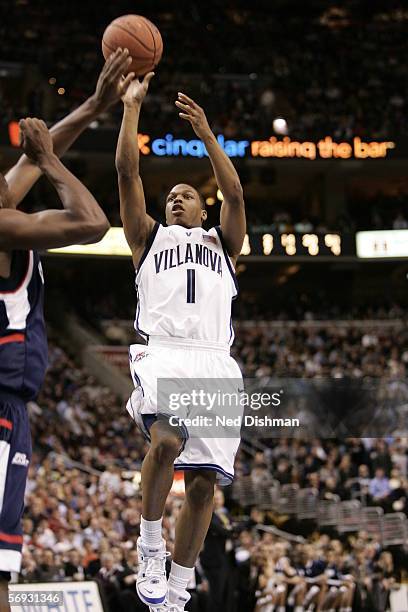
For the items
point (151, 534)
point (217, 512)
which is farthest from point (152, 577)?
point (217, 512)

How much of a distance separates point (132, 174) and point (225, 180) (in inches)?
24.7

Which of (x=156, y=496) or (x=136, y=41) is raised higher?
(x=136, y=41)

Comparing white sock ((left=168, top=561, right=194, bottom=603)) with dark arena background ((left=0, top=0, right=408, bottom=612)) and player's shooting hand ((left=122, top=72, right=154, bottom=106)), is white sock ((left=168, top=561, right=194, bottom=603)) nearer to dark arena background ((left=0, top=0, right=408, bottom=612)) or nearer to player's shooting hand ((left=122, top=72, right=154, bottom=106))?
player's shooting hand ((left=122, top=72, right=154, bottom=106))

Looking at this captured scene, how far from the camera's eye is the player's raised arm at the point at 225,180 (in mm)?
6406

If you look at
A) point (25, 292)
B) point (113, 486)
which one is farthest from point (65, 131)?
point (113, 486)

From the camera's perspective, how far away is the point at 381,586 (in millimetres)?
13453

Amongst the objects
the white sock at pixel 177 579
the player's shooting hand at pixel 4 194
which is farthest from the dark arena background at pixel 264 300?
the player's shooting hand at pixel 4 194

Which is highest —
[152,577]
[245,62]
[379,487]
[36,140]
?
[245,62]

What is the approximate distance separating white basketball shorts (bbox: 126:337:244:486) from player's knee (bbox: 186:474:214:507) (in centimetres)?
9

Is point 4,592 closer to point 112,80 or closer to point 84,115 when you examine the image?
point 84,115

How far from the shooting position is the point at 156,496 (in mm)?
5980

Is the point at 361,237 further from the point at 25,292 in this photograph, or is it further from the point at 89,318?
the point at 25,292

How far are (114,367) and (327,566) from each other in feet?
42.0

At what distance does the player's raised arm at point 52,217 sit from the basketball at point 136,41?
2.01 m
